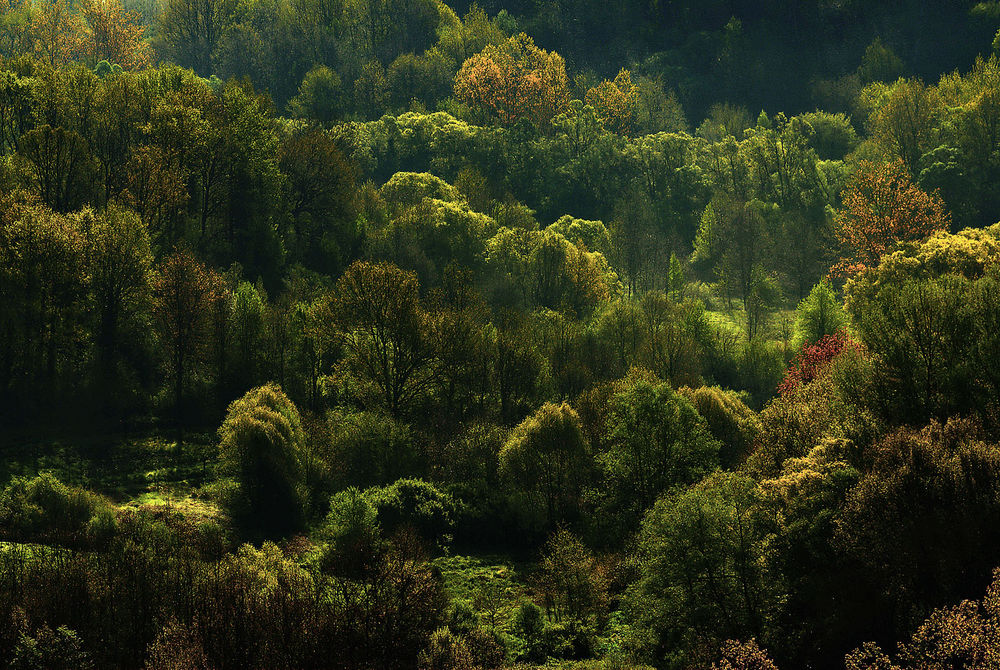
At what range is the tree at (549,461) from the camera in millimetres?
72250

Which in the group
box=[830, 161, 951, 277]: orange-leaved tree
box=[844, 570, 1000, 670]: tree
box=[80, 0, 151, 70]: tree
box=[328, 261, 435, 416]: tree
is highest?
box=[80, 0, 151, 70]: tree

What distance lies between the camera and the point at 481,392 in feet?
285

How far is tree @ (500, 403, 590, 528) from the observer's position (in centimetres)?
7225

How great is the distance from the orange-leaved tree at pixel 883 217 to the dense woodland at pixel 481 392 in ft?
1.78

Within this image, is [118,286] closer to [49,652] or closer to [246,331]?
[246,331]

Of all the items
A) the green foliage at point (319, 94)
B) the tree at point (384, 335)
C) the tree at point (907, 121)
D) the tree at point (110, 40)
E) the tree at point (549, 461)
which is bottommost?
the tree at point (549, 461)

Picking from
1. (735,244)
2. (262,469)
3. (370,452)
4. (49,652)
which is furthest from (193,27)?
(49,652)

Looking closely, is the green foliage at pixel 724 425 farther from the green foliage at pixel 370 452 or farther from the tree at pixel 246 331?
the tree at pixel 246 331

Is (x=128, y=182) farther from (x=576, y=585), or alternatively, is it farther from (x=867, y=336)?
(x=867, y=336)

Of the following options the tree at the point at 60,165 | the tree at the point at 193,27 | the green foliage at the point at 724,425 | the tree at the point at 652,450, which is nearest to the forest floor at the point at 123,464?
the tree at the point at 60,165

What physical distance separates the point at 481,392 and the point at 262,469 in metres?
23.8

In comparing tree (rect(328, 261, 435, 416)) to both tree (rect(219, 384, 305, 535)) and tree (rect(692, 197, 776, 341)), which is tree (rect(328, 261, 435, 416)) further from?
tree (rect(692, 197, 776, 341))

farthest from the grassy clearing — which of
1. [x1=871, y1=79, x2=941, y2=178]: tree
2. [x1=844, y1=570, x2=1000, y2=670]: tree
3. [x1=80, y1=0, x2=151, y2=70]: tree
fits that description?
[x1=80, y1=0, x2=151, y2=70]: tree

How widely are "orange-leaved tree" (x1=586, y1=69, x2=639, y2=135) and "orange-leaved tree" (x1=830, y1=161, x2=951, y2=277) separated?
61291 millimetres
